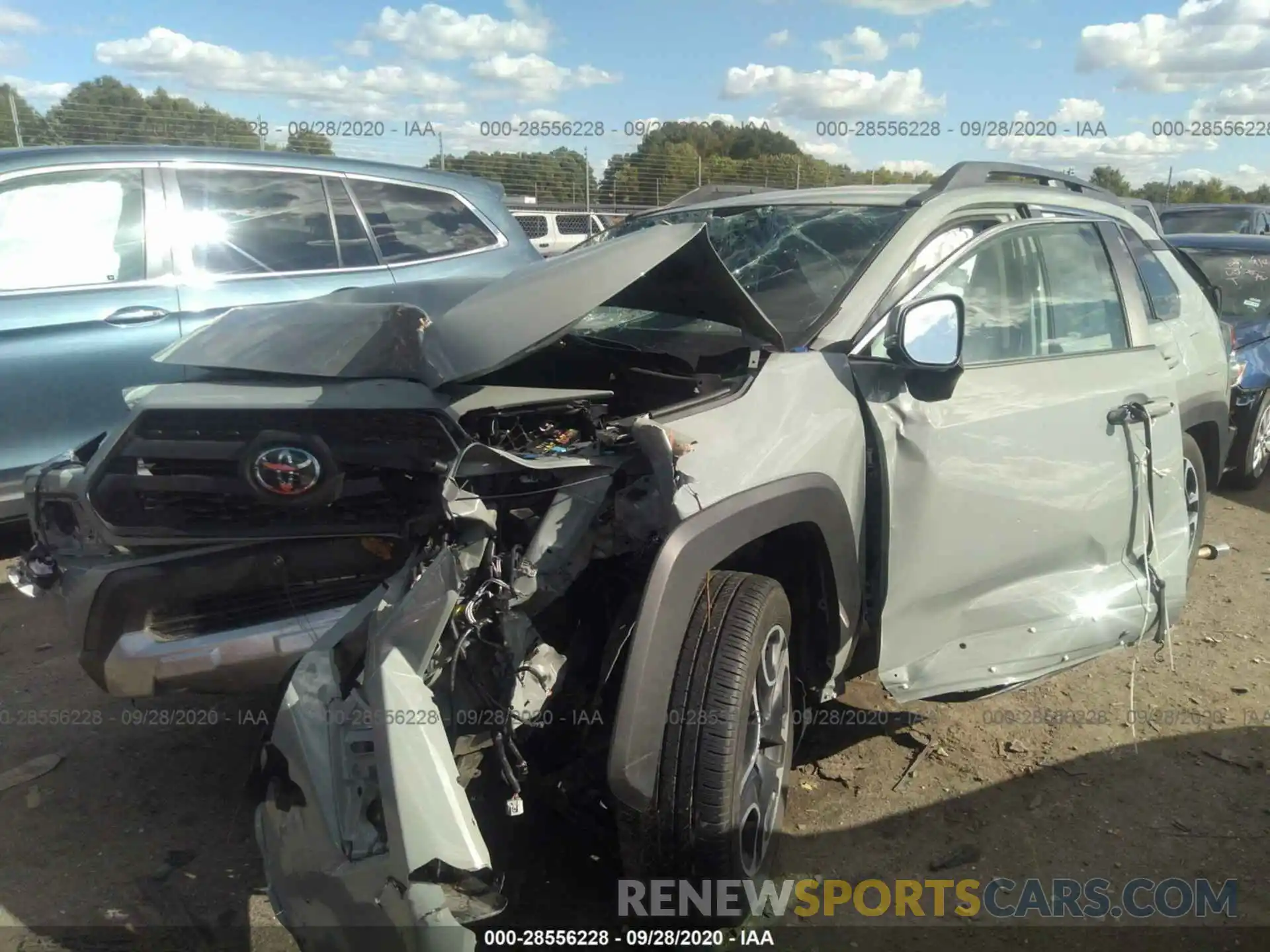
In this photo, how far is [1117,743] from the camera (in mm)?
3383

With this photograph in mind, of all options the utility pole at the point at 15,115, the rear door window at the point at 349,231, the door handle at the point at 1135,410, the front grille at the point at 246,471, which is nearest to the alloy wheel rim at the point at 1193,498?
the door handle at the point at 1135,410

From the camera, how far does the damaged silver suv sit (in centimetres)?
207

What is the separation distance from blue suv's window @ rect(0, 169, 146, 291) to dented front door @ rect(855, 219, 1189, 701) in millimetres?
3739

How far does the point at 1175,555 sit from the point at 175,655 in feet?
11.0

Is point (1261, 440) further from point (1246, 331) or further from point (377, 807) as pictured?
point (377, 807)

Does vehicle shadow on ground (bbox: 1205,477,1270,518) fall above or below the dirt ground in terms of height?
above

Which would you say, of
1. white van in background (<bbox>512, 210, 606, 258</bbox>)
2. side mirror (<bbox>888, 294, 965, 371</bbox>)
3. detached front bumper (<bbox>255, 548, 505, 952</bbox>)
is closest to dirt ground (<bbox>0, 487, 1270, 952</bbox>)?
detached front bumper (<bbox>255, 548, 505, 952</bbox>)

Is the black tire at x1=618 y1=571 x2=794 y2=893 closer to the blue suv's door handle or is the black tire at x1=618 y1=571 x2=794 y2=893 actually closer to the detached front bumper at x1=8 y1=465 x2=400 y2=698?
the detached front bumper at x1=8 y1=465 x2=400 y2=698

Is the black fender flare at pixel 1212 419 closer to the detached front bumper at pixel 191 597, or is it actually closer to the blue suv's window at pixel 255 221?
the detached front bumper at pixel 191 597

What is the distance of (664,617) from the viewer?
215cm

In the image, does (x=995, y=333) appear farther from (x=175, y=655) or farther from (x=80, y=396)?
(x=80, y=396)

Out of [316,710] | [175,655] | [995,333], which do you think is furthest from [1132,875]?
[175,655]

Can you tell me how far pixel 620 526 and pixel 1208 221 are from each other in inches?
589

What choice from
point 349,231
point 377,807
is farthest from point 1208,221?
point 377,807
